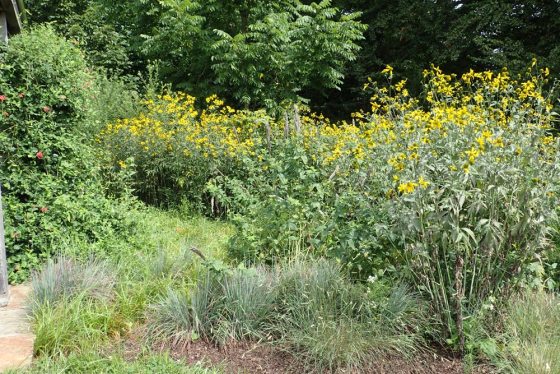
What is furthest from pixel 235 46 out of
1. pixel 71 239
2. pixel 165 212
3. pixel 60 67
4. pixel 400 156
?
pixel 400 156

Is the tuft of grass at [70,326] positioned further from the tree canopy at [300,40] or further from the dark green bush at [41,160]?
the tree canopy at [300,40]

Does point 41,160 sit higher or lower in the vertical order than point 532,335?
higher

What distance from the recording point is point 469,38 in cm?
1201

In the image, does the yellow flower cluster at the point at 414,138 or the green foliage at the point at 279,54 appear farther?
the green foliage at the point at 279,54

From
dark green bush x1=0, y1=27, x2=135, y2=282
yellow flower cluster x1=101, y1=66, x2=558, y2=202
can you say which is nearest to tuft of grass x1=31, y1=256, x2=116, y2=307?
dark green bush x1=0, y1=27, x2=135, y2=282

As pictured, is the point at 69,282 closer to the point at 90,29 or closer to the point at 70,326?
the point at 70,326

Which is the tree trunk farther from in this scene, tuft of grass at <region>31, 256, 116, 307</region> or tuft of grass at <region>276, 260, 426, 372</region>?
tuft of grass at <region>276, 260, 426, 372</region>

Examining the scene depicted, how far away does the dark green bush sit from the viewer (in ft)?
13.7

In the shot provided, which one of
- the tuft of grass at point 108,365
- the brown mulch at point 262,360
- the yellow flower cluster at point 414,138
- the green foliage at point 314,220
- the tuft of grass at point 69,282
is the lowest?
the brown mulch at point 262,360

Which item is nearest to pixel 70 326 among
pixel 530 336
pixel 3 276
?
pixel 3 276

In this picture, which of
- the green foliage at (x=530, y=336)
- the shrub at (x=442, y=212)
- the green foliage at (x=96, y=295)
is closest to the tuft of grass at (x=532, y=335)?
the green foliage at (x=530, y=336)

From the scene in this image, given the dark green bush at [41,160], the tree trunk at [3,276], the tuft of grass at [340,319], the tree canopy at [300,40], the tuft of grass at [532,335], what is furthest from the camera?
the tree canopy at [300,40]

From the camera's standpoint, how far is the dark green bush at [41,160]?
417cm

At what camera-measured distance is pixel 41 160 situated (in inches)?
176
